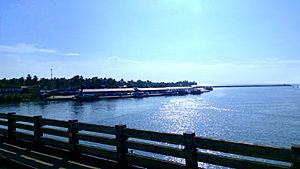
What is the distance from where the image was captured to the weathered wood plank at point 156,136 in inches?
254

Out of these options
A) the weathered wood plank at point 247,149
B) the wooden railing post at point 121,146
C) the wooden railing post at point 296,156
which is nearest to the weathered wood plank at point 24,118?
the wooden railing post at point 121,146

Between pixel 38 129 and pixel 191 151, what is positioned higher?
pixel 191 151

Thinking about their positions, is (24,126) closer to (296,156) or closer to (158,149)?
(158,149)

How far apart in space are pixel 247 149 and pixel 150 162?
2.49 m

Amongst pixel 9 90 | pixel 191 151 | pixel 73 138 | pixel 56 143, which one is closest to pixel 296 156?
pixel 191 151

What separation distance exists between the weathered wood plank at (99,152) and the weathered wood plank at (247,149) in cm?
260

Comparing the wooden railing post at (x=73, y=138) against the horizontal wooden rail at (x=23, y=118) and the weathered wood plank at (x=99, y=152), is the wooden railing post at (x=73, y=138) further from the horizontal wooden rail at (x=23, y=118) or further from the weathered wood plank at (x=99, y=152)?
the horizontal wooden rail at (x=23, y=118)

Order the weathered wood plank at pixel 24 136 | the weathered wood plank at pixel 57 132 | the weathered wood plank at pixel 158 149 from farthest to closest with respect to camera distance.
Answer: the weathered wood plank at pixel 24 136 < the weathered wood plank at pixel 57 132 < the weathered wood plank at pixel 158 149

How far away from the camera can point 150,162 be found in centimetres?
698

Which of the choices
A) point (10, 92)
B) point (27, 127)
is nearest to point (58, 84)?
point (10, 92)

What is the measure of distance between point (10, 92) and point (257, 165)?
161 meters

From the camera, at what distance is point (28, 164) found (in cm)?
801

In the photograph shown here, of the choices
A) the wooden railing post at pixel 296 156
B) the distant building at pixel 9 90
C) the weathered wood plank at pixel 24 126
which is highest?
the wooden railing post at pixel 296 156

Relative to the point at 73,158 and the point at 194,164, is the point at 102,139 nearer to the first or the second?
the point at 73,158
